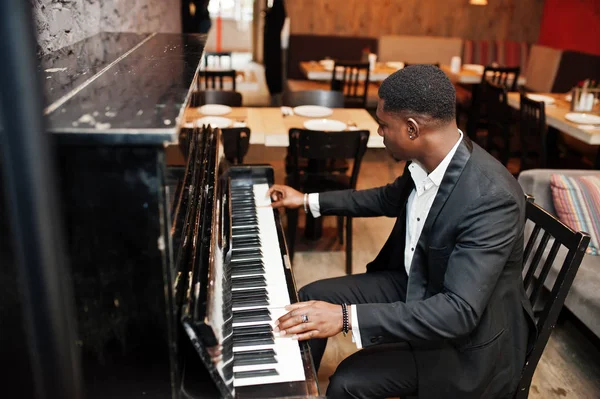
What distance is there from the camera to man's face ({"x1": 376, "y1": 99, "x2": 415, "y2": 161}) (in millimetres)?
1400

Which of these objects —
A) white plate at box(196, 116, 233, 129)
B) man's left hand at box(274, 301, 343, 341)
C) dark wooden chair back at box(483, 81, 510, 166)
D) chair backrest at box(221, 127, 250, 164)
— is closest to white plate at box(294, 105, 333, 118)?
white plate at box(196, 116, 233, 129)

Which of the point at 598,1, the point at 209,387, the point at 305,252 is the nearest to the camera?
the point at 209,387

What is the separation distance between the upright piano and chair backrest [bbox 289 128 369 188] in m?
1.47

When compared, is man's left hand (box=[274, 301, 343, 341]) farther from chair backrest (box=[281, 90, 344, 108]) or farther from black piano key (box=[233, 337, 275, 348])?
chair backrest (box=[281, 90, 344, 108])

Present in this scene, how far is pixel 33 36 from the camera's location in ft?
1.12

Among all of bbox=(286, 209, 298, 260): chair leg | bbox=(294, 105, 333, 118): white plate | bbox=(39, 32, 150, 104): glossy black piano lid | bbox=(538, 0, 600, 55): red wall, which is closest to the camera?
bbox=(39, 32, 150, 104): glossy black piano lid

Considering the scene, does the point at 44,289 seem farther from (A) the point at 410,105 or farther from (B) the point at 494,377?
(B) the point at 494,377

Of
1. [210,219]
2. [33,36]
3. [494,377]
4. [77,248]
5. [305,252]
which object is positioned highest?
[33,36]

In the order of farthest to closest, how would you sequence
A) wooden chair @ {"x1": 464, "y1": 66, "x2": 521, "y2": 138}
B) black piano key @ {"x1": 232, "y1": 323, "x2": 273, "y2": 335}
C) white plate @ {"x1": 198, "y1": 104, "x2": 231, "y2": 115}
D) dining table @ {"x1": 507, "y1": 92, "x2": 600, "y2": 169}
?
wooden chair @ {"x1": 464, "y1": 66, "x2": 521, "y2": 138}, dining table @ {"x1": 507, "y1": 92, "x2": 600, "y2": 169}, white plate @ {"x1": 198, "y1": 104, "x2": 231, "y2": 115}, black piano key @ {"x1": 232, "y1": 323, "x2": 273, "y2": 335}

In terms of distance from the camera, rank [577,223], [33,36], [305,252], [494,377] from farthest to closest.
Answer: [305,252] < [577,223] < [494,377] < [33,36]

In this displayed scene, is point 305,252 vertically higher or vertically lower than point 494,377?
lower

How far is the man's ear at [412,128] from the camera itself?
4.52 ft

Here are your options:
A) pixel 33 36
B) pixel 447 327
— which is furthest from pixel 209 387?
pixel 33 36

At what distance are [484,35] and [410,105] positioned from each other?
7086mm
